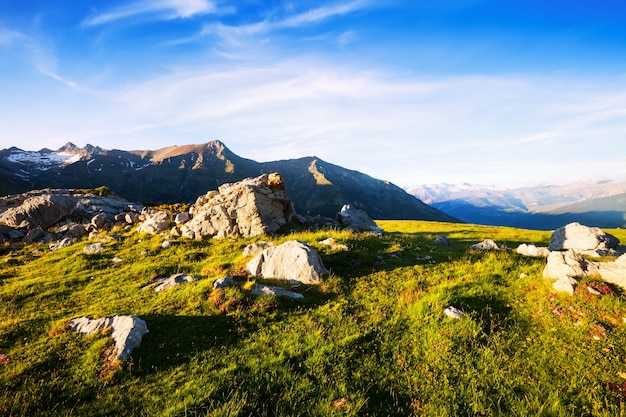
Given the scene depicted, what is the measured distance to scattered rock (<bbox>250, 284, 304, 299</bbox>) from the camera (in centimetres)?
1451

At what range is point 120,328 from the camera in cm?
1112

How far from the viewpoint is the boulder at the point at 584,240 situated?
1075 inches

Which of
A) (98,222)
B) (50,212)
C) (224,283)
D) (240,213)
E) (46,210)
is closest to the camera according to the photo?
(224,283)

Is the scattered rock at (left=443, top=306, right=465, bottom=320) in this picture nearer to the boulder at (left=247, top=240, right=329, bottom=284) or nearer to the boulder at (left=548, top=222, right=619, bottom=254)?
the boulder at (left=247, top=240, right=329, bottom=284)

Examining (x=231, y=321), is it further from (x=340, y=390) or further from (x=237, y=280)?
(x=340, y=390)

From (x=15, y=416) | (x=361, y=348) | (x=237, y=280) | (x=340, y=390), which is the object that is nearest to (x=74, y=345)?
(x=15, y=416)

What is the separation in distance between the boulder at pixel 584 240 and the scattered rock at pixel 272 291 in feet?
92.8

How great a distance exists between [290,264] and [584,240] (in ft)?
99.3

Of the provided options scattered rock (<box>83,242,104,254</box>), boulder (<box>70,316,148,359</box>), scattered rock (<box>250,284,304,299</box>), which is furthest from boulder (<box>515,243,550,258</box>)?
scattered rock (<box>83,242,104,254</box>)

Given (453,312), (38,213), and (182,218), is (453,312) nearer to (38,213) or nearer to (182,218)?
(182,218)

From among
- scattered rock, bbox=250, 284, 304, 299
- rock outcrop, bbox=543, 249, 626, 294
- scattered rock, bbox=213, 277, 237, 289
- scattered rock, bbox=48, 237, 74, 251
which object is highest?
rock outcrop, bbox=543, 249, 626, 294

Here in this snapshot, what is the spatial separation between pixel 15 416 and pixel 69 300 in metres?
11.9

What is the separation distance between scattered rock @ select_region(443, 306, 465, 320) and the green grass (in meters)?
0.27

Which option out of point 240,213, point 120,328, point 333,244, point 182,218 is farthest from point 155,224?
point 120,328
